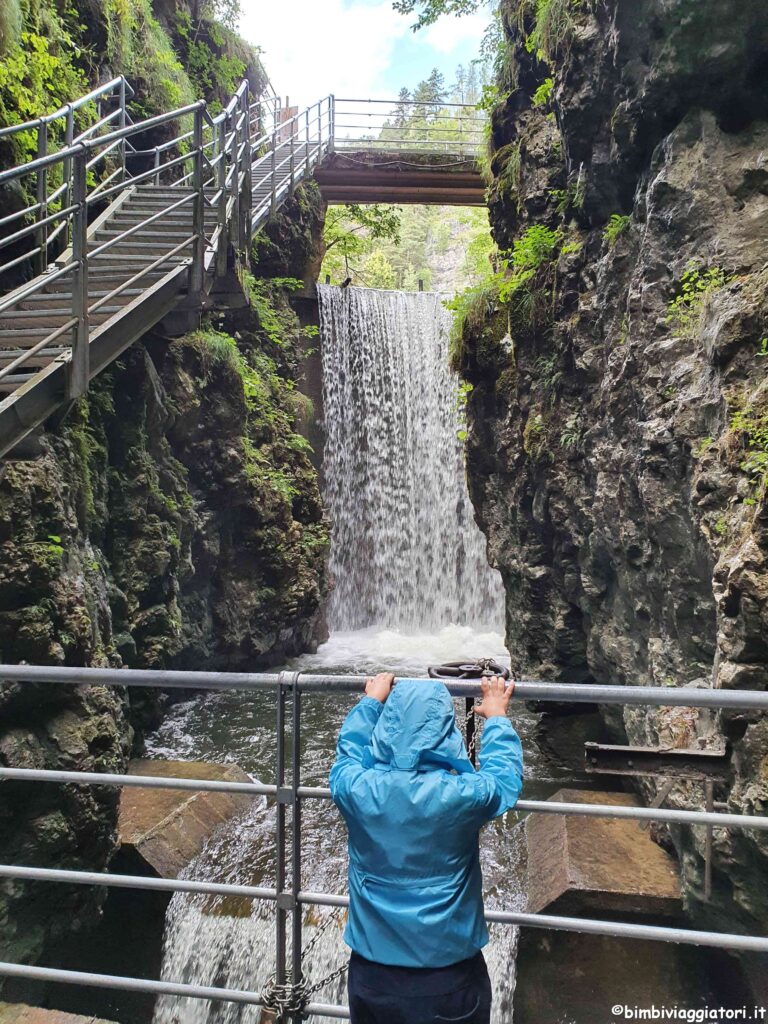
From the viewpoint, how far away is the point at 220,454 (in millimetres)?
11352

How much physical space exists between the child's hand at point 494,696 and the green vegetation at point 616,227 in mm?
5918

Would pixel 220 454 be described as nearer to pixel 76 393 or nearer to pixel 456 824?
pixel 76 393

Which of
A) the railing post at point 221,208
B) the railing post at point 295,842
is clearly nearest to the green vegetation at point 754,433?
the railing post at point 295,842

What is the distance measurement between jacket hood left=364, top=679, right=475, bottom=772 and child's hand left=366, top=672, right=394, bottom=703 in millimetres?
132

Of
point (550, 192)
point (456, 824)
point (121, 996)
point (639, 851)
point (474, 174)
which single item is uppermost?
point (474, 174)

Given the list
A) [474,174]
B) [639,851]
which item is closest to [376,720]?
[639,851]

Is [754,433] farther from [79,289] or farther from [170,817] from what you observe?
[170,817]

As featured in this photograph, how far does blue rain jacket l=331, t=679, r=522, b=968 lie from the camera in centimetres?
155

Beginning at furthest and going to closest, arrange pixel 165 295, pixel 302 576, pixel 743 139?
pixel 302 576 → pixel 165 295 → pixel 743 139

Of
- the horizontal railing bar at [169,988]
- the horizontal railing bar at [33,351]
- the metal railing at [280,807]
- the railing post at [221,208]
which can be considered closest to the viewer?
the metal railing at [280,807]

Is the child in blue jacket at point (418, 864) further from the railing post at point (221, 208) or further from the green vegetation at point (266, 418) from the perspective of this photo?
the green vegetation at point (266, 418)

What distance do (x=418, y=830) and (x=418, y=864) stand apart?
3.0 inches

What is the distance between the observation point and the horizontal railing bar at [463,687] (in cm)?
→ 164

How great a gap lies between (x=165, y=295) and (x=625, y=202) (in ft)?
14.4
